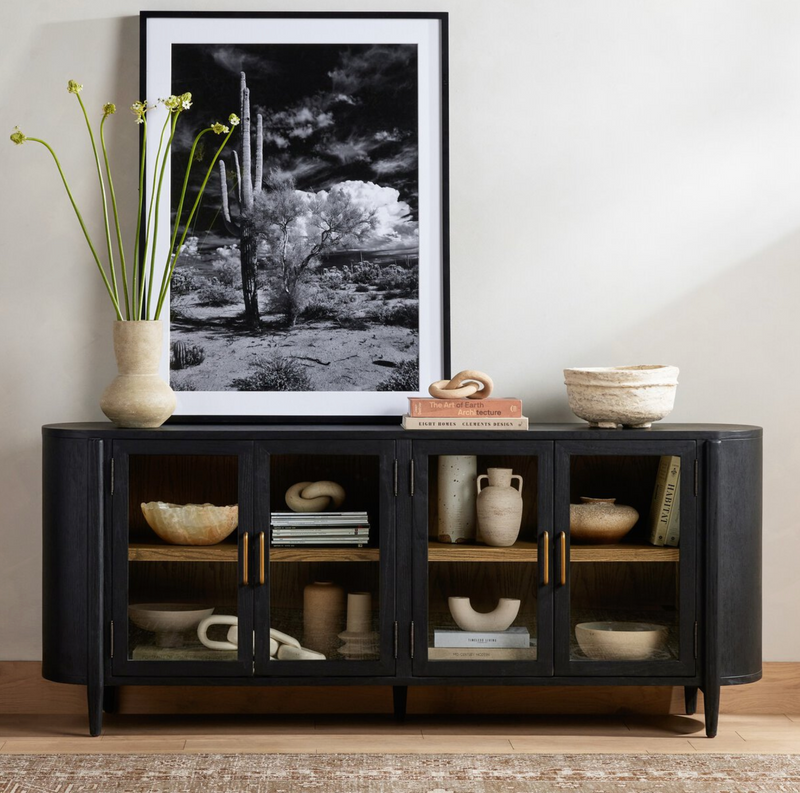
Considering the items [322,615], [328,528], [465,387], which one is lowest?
[322,615]

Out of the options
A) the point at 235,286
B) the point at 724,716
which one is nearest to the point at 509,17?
the point at 235,286

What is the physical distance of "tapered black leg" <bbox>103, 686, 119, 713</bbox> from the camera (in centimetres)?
263

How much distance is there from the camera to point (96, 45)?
2.69 m

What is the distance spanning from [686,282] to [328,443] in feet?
4.02

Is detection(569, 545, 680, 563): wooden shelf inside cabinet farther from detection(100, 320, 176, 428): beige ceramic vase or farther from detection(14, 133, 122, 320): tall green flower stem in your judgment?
detection(14, 133, 122, 320): tall green flower stem

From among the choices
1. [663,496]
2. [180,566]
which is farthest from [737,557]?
[180,566]

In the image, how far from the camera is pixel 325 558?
2.38 meters

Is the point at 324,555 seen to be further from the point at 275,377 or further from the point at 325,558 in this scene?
the point at 275,377

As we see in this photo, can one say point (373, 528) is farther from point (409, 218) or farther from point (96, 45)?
point (96, 45)

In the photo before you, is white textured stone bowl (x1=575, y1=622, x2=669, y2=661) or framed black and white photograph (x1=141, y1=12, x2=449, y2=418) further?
framed black and white photograph (x1=141, y1=12, x2=449, y2=418)

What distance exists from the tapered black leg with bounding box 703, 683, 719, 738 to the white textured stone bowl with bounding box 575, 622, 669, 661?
0.17m

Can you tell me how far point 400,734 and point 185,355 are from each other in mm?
1264

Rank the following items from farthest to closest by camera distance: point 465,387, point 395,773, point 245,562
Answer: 1. point 465,387
2. point 245,562
3. point 395,773

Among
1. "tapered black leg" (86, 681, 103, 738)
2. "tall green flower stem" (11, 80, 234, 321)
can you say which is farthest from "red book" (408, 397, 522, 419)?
"tapered black leg" (86, 681, 103, 738)
